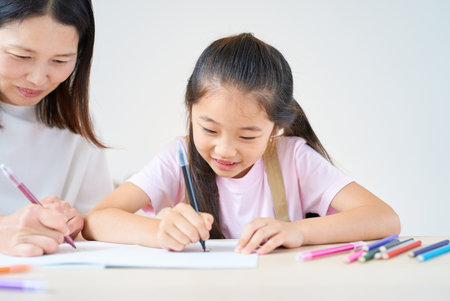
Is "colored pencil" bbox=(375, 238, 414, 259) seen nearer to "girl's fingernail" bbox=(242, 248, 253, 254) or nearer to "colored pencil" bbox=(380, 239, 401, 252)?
"colored pencil" bbox=(380, 239, 401, 252)

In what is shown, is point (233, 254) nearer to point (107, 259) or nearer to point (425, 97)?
point (107, 259)

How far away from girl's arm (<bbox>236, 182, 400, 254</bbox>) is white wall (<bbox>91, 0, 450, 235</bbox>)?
159cm

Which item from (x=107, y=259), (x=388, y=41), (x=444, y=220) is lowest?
(x=444, y=220)

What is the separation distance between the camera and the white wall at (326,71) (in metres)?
2.54

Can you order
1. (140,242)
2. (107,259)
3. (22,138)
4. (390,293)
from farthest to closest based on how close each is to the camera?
(22,138), (140,242), (107,259), (390,293)

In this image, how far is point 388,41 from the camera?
2547mm

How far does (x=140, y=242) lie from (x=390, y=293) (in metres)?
0.43

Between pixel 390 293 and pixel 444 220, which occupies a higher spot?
pixel 390 293

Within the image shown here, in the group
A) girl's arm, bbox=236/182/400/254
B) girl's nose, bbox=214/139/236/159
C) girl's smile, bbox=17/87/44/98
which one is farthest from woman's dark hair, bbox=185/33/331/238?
girl's smile, bbox=17/87/44/98

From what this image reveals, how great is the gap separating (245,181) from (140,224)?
32 centimetres

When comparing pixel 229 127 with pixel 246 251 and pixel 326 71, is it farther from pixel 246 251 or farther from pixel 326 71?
pixel 326 71

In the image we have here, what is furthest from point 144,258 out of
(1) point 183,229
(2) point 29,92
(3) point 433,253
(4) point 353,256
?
(2) point 29,92

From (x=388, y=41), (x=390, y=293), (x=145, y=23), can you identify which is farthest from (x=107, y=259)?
(x=388, y=41)

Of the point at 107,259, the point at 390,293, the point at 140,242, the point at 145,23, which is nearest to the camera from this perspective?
the point at 390,293
